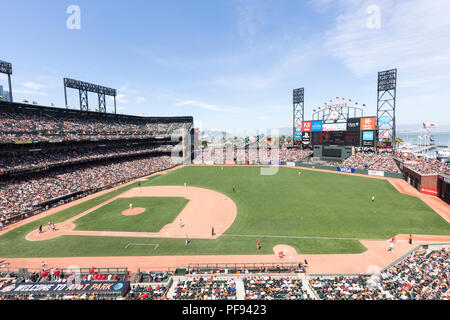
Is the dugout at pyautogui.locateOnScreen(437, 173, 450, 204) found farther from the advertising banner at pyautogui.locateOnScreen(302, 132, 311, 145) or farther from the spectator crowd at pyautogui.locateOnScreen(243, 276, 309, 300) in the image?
the advertising banner at pyautogui.locateOnScreen(302, 132, 311, 145)

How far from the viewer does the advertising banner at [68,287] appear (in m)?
14.7

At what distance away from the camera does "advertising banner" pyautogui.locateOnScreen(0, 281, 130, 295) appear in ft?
48.2

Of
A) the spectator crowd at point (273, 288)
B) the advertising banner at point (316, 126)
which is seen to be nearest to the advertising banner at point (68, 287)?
the spectator crowd at point (273, 288)

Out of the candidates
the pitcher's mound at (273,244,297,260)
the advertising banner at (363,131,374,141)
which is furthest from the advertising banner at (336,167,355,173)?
the pitcher's mound at (273,244,297,260)

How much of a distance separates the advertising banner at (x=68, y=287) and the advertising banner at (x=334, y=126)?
59560mm

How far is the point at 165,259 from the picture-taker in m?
20.9

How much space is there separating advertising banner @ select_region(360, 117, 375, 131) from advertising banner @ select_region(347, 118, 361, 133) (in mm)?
904

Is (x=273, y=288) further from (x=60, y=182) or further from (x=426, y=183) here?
(x=60, y=182)

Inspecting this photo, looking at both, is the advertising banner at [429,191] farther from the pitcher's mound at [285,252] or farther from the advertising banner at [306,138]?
the advertising banner at [306,138]

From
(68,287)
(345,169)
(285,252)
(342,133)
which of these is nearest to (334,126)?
(342,133)

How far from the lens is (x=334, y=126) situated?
6112cm
